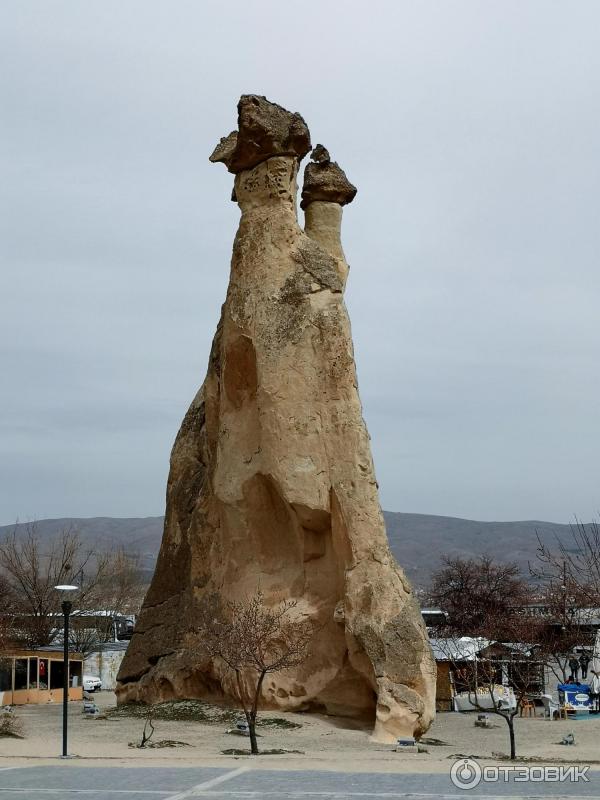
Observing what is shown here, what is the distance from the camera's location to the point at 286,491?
23.6m

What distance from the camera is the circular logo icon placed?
43.9 feet

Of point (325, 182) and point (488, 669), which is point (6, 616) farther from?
point (325, 182)

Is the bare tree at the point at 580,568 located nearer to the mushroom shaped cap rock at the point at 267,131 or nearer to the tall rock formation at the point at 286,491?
the tall rock formation at the point at 286,491

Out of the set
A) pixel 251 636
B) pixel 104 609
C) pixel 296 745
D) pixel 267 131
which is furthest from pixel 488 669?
pixel 104 609

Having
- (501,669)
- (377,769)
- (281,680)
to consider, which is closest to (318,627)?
(281,680)

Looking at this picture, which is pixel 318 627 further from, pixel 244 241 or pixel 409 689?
pixel 244 241

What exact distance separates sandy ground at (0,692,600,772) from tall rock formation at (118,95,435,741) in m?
1.47

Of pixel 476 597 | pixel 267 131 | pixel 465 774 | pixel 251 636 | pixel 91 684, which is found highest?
pixel 267 131

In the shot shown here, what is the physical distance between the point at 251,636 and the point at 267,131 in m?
12.3

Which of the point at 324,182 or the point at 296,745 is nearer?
the point at 296,745

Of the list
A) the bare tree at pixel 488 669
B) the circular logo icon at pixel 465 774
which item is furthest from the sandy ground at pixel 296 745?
the bare tree at pixel 488 669

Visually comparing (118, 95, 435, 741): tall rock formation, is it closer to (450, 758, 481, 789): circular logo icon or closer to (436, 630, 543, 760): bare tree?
(450, 758, 481, 789): circular logo icon

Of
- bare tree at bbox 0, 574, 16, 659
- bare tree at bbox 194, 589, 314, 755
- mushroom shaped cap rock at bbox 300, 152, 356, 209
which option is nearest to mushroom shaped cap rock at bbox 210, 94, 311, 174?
mushroom shaped cap rock at bbox 300, 152, 356, 209

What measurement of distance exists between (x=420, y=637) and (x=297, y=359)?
7.02 m
